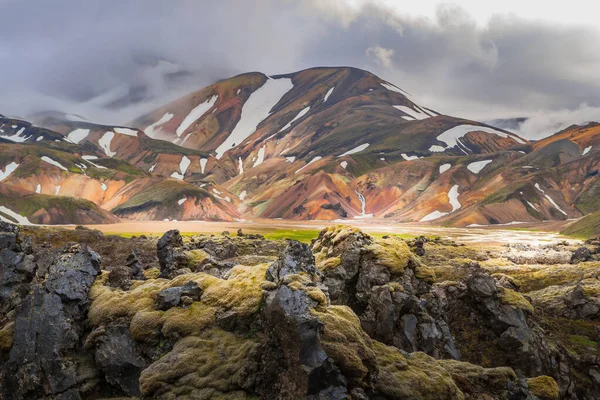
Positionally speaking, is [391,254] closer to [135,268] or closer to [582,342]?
[582,342]

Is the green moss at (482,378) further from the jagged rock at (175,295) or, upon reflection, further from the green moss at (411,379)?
the jagged rock at (175,295)

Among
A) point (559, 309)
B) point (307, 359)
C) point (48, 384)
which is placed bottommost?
point (559, 309)

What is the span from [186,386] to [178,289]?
5041mm

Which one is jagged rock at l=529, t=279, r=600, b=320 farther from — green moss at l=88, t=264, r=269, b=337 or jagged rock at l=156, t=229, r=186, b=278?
jagged rock at l=156, t=229, r=186, b=278

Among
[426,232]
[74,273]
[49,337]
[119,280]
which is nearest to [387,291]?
[119,280]

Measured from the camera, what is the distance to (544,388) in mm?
15766

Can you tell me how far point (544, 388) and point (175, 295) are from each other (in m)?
16.9

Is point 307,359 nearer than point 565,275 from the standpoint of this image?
Yes

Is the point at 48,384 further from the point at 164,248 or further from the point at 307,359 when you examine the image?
the point at 164,248

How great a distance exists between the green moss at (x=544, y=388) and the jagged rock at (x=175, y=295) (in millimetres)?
15489

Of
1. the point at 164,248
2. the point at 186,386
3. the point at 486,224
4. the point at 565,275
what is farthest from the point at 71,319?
the point at 486,224

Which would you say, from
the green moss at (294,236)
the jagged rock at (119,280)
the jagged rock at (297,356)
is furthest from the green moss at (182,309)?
the green moss at (294,236)

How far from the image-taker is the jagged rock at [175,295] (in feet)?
56.1

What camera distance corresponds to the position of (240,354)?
14.3m
